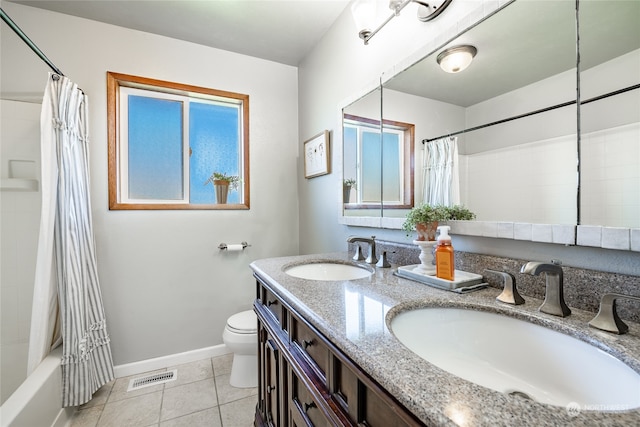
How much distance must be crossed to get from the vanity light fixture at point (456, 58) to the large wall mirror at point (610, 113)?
317mm

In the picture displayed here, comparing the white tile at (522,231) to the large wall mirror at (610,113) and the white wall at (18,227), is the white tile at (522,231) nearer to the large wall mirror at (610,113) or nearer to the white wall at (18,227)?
the large wall mirror at (610,113)

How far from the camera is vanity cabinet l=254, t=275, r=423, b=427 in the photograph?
53 centimetres

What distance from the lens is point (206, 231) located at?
2182mm

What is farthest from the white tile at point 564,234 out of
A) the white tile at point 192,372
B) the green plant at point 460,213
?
the white tile at point 192,372

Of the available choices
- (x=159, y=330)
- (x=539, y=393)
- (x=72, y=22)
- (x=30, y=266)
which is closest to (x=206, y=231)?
(x=159, y=330)

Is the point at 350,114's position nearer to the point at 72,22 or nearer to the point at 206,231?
the point at 206,231

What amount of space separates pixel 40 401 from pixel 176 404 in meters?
0.63

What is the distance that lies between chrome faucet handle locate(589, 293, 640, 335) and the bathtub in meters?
1.92

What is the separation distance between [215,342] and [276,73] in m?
2.29

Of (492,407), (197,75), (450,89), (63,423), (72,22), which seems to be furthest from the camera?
(197,75)

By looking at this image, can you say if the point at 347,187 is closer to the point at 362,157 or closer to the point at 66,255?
the point at 362,157

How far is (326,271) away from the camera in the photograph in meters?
1.46

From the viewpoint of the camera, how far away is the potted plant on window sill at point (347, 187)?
1.73 m

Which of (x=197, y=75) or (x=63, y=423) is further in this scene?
(x=197, y=75)
